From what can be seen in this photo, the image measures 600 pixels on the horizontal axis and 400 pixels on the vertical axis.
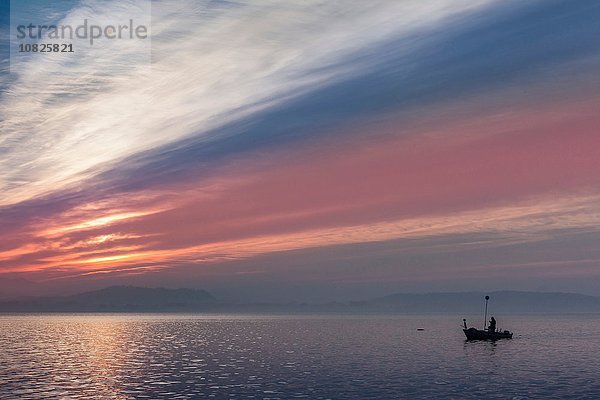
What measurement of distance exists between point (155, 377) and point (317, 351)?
1976 inches

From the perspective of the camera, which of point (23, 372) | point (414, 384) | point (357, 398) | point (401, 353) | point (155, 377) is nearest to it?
point (357, 398)

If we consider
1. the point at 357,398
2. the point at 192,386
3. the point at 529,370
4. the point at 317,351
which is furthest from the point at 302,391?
the point at 317,351

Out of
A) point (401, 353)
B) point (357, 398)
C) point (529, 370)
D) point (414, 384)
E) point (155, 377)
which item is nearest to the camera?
point (357, 398)

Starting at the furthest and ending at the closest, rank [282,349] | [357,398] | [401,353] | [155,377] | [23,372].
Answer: [282,349]
[401,353]
[23,372]
[155,377]
[357,398]

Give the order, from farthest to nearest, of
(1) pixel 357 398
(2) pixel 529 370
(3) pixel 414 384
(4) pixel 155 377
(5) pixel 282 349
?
(5) pixel 282 349 < (2) pixel 529 370 < (4) pixel 155 377 < (3) pixel 414 384 < (1) pixel 357 398

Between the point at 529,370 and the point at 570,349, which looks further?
the point at 570,349

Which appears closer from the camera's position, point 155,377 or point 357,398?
point 357,398

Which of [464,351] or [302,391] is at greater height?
[302,391]

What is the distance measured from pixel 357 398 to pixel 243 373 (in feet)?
80.4

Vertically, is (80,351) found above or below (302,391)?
below

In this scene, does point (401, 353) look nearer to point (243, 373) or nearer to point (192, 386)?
point (243, 373)

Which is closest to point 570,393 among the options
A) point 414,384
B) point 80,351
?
point 414,384

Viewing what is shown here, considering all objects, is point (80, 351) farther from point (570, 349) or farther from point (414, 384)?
point (570, 349)

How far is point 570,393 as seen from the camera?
6525 centimetres
